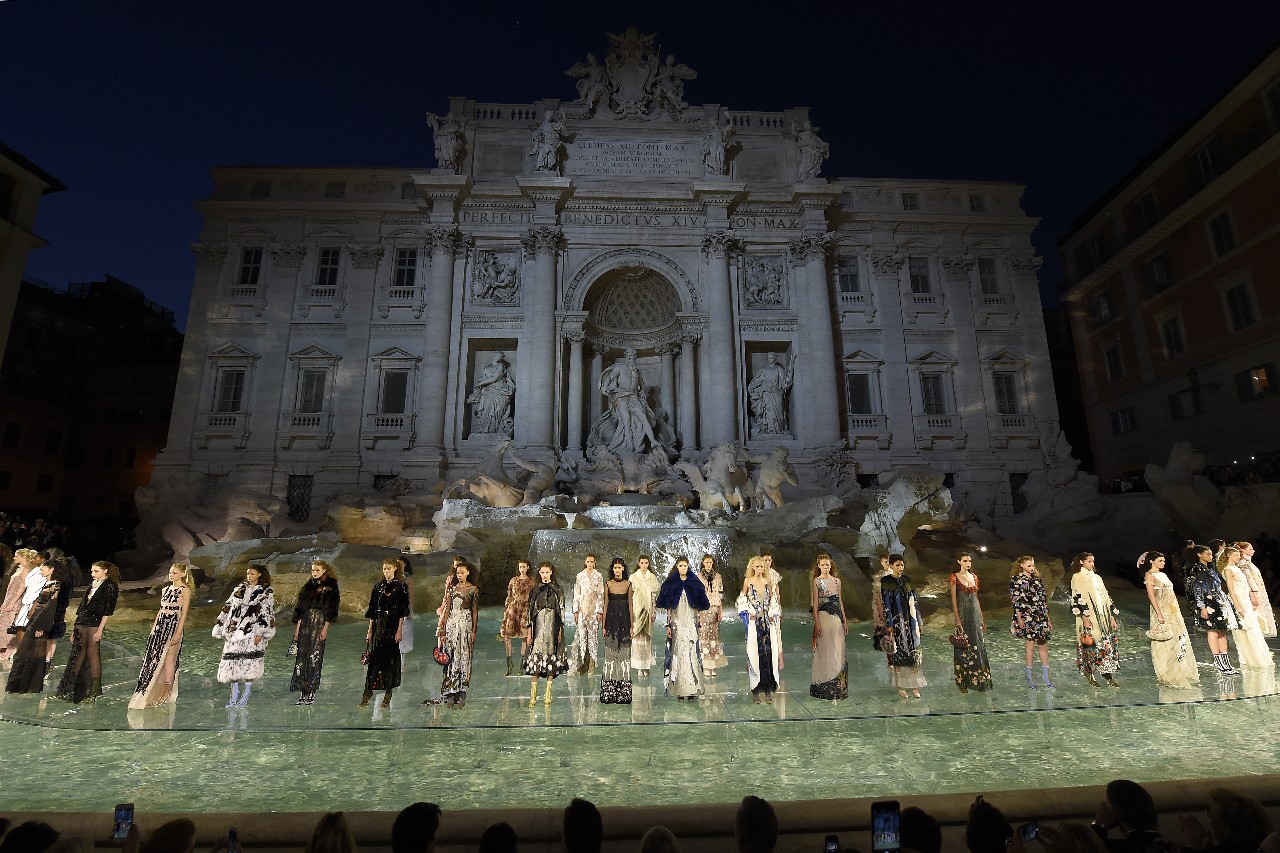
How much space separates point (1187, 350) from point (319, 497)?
33.3 meters

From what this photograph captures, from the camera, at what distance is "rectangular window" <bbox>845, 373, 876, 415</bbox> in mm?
23812

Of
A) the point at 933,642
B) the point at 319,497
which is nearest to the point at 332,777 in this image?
the point at 933,642

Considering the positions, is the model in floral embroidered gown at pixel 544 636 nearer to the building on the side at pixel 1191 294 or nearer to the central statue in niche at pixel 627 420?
the central statue in niche at pixel 627 420

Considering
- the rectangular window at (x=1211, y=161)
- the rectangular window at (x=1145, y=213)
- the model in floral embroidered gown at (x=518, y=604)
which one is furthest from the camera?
the rectangular window at (x=1145, y=213)

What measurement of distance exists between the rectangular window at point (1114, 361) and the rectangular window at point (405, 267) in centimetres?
3092

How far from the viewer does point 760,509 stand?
16641 millimetres

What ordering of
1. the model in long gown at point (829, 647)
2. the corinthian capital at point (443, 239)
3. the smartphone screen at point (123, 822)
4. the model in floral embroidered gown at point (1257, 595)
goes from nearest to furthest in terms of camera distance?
the smartphone screen at point (123, 822)
the model in long gown at point (829, 647)
the model in floral embroidered gown at point (1257, 595)
the corinthian capital at point (443, 239)

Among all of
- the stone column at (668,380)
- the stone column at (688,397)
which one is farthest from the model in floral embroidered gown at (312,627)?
the stone column at (668,380)

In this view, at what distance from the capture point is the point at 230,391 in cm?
2298

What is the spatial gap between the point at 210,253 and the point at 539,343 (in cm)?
1365

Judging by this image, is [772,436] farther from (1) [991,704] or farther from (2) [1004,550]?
(1) [991,704]

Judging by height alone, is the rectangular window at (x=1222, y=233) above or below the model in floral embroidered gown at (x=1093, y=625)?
above

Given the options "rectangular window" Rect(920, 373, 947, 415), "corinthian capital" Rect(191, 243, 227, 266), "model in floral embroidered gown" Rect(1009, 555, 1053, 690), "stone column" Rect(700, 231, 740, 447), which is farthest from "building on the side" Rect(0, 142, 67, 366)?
"rectangular window" Rect(920, 373, 947, 415)

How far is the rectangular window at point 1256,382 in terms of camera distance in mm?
19812
